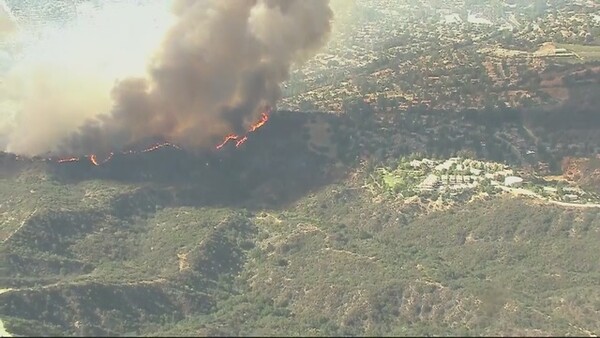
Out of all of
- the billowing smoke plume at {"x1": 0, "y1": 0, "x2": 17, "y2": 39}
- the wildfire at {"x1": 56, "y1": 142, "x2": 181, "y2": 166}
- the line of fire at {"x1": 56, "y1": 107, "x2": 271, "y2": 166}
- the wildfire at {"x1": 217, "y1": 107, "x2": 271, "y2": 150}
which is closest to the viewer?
the wildfire at {"x1": 56, "y1": 142, "x2": 181, "y2": 166}

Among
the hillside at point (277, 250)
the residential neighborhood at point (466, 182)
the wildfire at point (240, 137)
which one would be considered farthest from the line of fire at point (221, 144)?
the residential neighborhood at point (466, 182)

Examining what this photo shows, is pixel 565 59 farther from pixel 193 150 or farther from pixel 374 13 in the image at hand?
pixel 374 13

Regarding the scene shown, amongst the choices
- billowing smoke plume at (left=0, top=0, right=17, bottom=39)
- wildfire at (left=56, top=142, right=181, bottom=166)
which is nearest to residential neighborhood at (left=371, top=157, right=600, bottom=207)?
wildfire at (left=56, top=142, right=181, bottom=166)

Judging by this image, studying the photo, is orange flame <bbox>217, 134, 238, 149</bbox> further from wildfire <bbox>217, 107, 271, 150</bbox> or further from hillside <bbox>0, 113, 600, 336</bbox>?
hillside <bbox>0, 113, 600, 336</bbox>

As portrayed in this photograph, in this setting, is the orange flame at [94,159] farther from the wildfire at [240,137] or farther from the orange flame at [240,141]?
the orange flame at [240,141]

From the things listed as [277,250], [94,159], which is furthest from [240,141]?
[277,250]

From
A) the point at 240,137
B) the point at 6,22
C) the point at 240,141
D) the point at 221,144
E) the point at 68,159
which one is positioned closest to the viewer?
the point at 68,159

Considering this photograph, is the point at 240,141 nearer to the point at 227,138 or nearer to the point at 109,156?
the point at 227,138

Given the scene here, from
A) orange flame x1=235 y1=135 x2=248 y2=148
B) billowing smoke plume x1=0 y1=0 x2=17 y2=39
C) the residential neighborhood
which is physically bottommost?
the residential neighborhood

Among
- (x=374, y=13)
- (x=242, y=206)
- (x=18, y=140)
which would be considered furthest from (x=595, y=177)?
(x=374, y=13)
